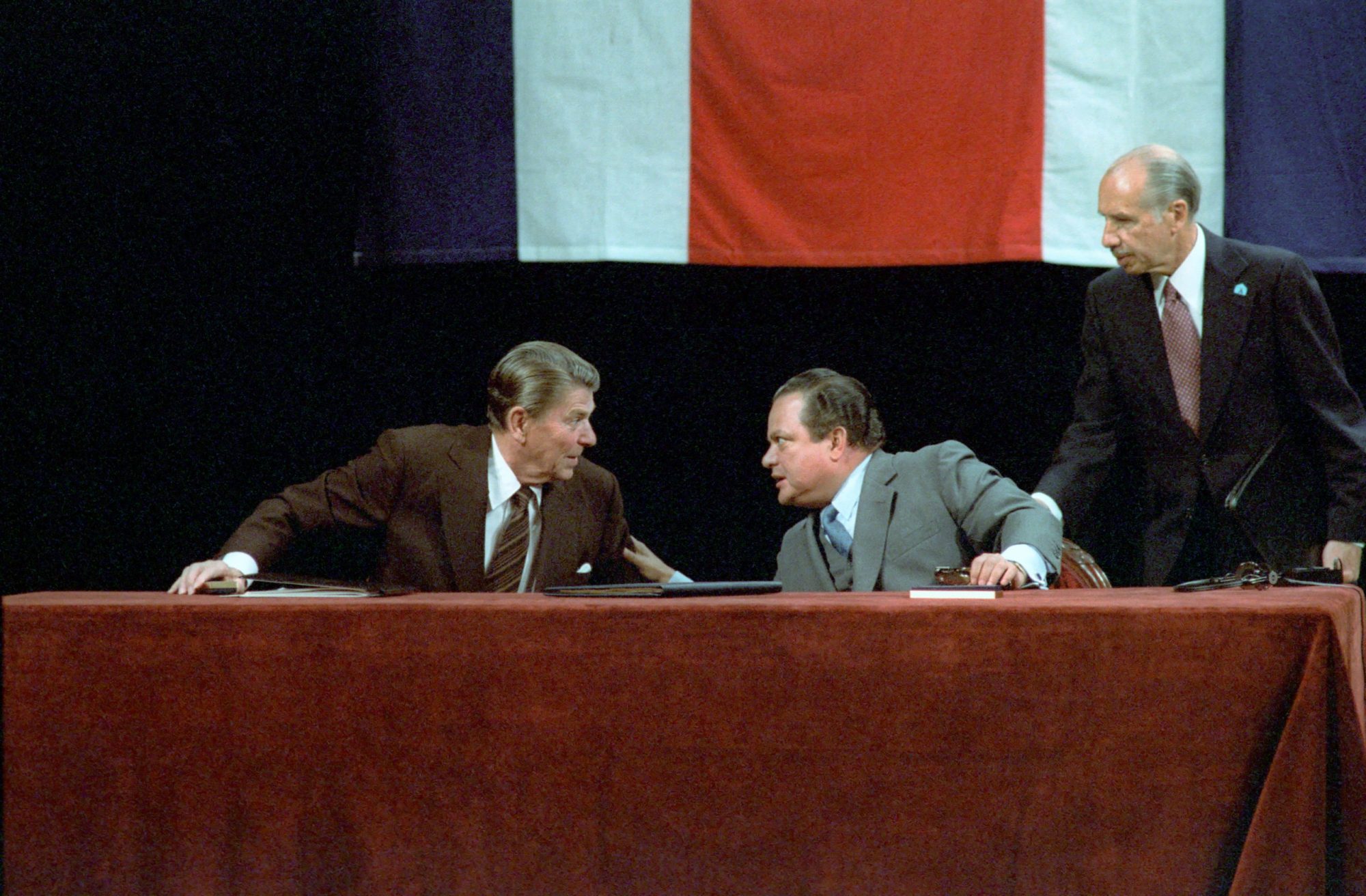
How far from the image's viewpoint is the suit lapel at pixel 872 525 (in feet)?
9.30

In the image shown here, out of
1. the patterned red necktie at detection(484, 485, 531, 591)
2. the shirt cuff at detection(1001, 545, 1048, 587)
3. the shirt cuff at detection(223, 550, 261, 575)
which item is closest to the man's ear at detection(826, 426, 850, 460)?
the shirt cuff at detection(1001, 545, 1048, 587)

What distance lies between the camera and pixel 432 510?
10.3 feet

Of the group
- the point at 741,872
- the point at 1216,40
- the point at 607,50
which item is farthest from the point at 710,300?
the point at 741,872

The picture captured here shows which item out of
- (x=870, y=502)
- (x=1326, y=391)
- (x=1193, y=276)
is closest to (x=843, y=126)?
(x=1193, y=276)

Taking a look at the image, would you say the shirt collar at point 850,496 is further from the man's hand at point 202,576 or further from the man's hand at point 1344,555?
the man's hand at point 202,576

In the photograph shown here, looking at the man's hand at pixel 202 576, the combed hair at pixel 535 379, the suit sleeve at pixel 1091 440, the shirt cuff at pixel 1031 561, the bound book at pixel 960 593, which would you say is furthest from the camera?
the combed hair at pixel 535 379

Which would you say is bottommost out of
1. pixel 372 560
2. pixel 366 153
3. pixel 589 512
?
pixel 372 560

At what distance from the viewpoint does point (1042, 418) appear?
3.72m

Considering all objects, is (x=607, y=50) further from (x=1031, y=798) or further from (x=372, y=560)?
(x=1031, y=798)

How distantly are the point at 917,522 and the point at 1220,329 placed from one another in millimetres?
764

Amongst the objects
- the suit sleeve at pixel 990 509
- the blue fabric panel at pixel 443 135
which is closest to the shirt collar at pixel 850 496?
the suit sleeve at pixel 990 509

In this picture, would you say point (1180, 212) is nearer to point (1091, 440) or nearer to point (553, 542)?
point (1091, 440)

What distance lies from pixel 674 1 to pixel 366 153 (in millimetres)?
860

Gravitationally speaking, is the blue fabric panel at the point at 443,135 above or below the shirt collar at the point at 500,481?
above
